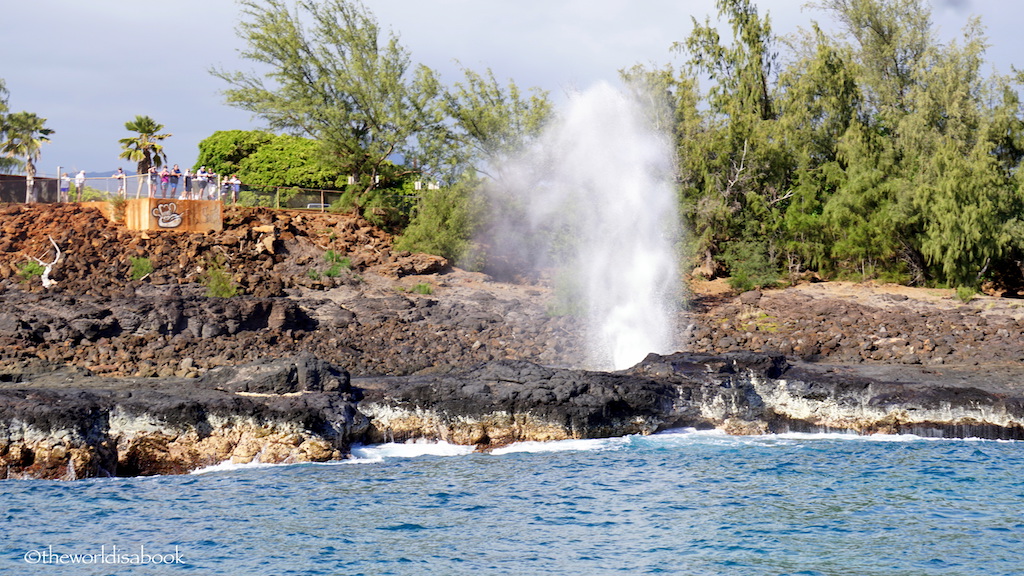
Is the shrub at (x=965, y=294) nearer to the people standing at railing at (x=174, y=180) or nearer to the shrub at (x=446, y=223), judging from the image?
the shrub at (x=446, y=223)

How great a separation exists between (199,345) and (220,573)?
601 inches

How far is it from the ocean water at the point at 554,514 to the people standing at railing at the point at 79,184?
78.9ft

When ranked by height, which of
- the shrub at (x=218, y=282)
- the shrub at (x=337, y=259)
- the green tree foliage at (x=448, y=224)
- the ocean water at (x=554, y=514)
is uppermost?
the green tree foliage at (x=448, y=224)

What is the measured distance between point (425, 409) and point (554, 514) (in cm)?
556

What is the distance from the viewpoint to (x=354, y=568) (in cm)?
1373

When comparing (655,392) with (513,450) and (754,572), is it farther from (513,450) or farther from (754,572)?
(754,572)

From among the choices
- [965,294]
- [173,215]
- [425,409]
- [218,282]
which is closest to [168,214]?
[173,215]

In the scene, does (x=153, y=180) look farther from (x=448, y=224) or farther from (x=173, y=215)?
(x=448, y=224)

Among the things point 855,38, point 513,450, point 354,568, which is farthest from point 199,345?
point 855,38

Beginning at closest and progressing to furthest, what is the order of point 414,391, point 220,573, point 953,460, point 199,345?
point 220,573 < point 953,460 < point 414,391 < point 199,345

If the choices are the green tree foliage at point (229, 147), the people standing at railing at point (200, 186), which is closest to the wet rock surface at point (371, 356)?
the people standing at railing at point (200, 186)

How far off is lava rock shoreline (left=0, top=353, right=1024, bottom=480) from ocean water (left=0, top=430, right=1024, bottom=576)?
58 centimetres

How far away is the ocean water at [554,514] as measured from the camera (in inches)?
551

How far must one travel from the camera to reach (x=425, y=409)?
21.3 metres
